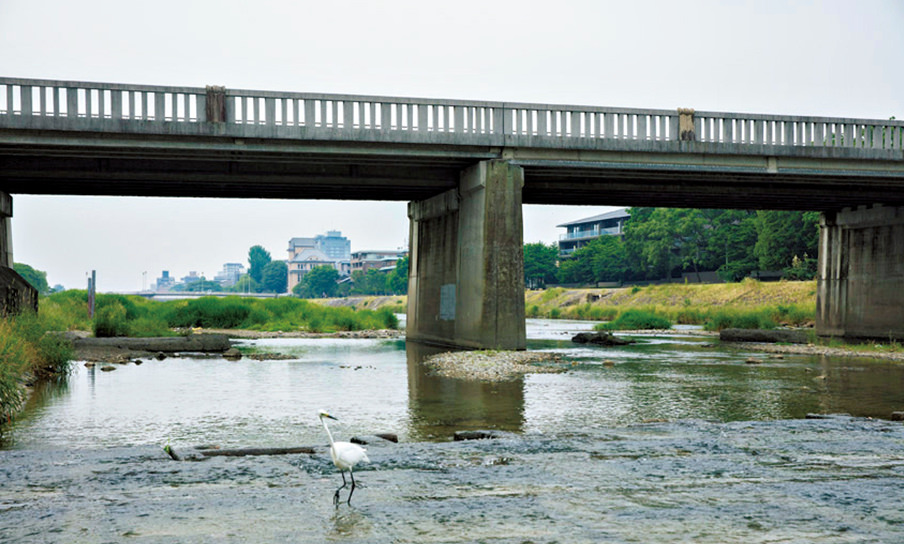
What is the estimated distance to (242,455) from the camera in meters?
9.44

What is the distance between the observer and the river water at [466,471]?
6227mm

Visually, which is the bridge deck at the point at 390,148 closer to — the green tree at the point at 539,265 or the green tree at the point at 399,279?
the green tree at the point at 539,265

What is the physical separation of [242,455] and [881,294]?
38455mm

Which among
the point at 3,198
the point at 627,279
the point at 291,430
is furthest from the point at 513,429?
the point at 627,279

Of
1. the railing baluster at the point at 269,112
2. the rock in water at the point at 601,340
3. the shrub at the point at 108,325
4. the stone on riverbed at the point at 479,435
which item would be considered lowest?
the rock in water at the point at 601,340

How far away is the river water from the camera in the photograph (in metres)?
6.23

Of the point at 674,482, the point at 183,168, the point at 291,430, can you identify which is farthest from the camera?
the point at 183,168

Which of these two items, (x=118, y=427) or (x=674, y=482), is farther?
(x=118, y=427)

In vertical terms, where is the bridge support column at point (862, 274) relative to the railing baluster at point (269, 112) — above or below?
below

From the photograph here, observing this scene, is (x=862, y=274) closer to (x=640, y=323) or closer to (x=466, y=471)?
(x=640, y=323)

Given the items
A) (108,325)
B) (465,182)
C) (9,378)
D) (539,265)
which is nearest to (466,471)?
(9,378)

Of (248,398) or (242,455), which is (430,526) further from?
(248,398)

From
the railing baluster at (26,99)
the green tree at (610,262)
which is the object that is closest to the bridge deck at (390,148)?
the railing baluster at (26,99)

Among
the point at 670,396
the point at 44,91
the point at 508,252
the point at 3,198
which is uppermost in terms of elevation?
the point at 44,91
